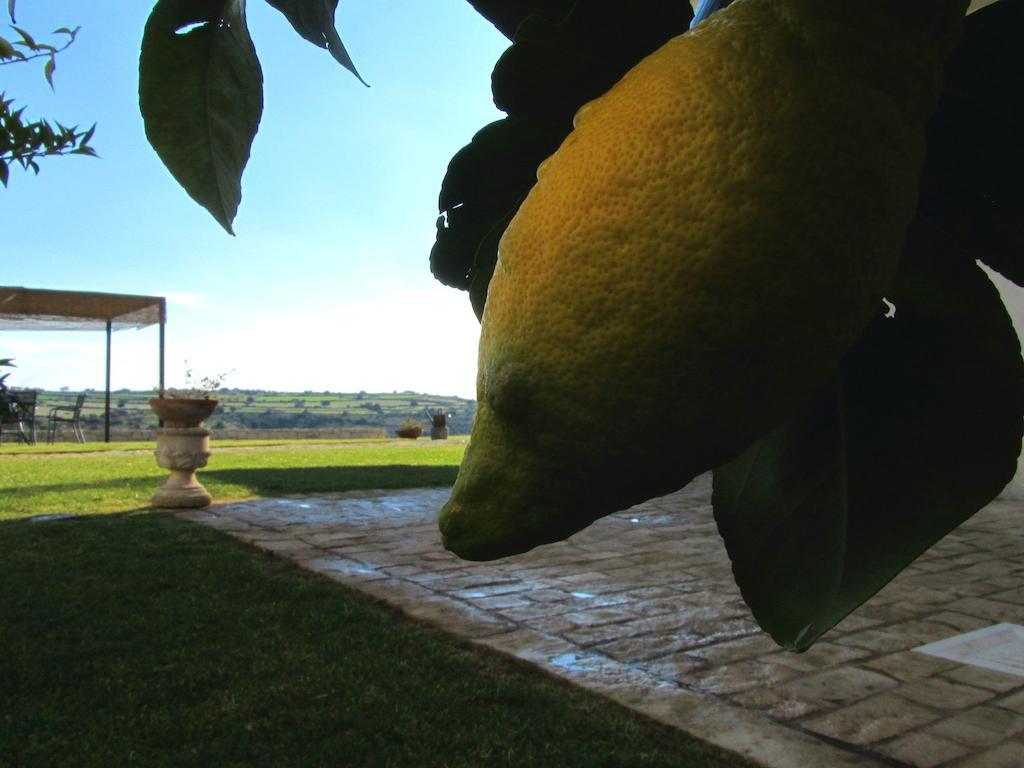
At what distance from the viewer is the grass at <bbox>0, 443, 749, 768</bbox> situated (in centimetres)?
284

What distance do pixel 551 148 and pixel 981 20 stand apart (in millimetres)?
158

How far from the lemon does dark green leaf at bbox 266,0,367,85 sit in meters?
0.23

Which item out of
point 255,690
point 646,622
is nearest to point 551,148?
point 255,690

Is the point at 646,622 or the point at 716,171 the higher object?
the point at 716,171

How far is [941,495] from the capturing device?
29cm

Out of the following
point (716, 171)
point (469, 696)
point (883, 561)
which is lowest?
point (469, 696)

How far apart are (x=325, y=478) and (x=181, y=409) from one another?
2713 millimetres

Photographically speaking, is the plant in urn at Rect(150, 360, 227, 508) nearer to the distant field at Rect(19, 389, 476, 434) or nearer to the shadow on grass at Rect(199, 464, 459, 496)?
the shadow on grass at Rect(199, 464, 459, 496)

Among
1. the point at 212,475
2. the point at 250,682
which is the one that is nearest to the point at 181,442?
the point at 212,475

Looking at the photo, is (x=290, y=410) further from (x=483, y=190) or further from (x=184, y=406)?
(x=483, y=190)

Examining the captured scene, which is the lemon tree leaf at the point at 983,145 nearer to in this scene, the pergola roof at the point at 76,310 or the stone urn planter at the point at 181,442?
the stone urn planter at the point at 181,442

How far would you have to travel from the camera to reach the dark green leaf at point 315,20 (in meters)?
0.45

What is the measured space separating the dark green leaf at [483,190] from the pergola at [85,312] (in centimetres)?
1602

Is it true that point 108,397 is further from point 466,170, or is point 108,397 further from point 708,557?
point 466,170
